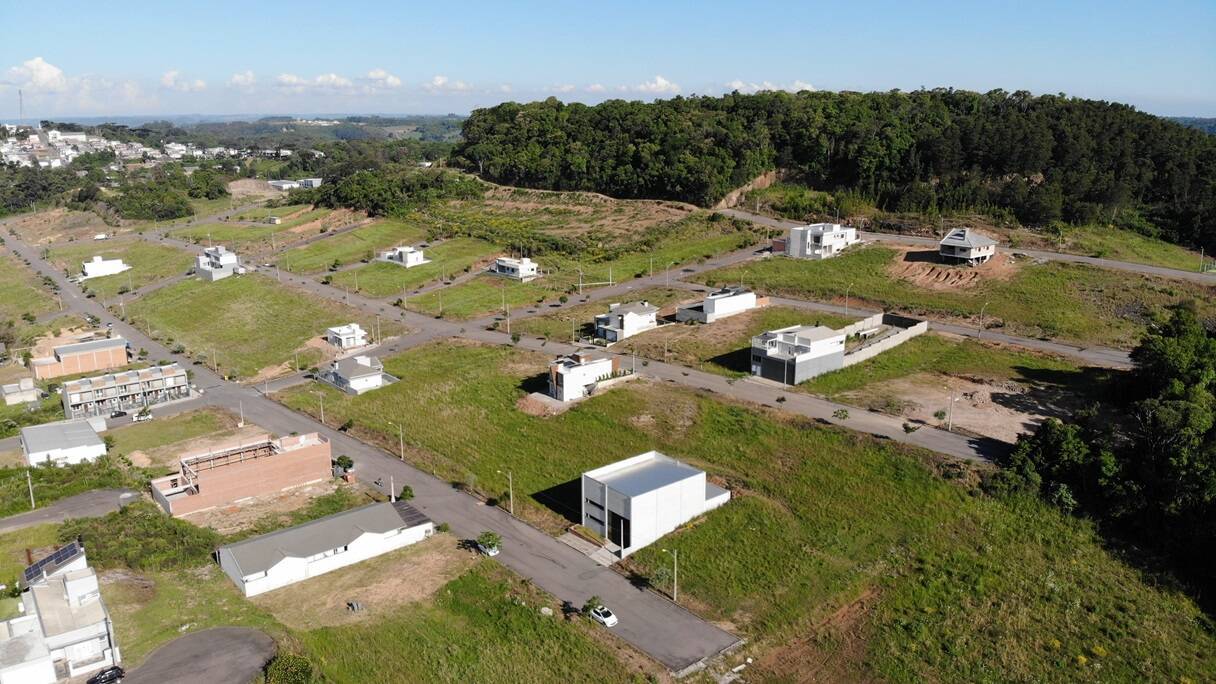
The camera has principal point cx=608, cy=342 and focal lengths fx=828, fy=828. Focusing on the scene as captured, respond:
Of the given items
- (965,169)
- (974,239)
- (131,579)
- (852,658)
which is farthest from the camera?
(965,169)

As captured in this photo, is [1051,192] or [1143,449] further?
[1051,192]

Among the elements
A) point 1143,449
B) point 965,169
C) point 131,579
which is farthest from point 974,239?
point 131,579

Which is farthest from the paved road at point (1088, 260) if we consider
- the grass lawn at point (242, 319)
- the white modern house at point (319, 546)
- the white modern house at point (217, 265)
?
the white modern house at point (217, 265)

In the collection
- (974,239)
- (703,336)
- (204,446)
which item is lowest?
(204,446)

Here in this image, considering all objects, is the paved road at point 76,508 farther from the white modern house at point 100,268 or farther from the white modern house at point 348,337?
the white modern house at point 100,268

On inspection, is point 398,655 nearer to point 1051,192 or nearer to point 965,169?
point 1051,192

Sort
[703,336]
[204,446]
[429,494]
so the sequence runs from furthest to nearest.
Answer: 1. [703,336]
2. [204,446]
3. [429,494]

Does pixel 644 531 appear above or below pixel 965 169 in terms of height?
below

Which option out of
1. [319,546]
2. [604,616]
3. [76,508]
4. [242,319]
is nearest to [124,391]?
[76,508]
